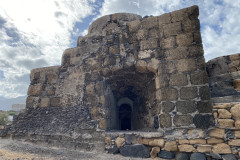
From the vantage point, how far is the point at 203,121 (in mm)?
2648

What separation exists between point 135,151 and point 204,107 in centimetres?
141

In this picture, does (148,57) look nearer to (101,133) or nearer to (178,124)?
(178,124)

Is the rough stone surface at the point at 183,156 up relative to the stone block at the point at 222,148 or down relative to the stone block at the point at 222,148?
down

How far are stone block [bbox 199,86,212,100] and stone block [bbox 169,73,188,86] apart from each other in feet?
0.92

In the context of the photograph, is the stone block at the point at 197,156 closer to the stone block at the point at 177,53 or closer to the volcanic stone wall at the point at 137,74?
the volcanic stone wall at the point at 137,74

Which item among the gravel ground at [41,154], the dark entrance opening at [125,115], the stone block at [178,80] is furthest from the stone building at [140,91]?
the dark entrance opening at [125,115]

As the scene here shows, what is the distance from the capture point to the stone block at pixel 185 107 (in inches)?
109

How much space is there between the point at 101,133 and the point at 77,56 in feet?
6.44

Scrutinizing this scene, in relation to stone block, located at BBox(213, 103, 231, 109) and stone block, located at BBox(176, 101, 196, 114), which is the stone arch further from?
stone block, located at BBox(213, 103, 231, 109)

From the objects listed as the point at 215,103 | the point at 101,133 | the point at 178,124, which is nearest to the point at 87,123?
the point at 101,133

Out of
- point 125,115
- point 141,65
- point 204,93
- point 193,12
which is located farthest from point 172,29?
point 125,115

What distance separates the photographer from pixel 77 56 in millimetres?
4016

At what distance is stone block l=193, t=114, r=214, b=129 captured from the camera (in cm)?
260

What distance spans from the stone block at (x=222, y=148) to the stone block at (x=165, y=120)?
0.73m
